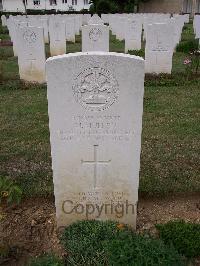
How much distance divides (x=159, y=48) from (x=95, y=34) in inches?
80.9

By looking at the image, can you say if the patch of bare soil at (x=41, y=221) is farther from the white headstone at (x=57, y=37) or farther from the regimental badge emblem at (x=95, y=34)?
the white headstone at (x=57, y=37)

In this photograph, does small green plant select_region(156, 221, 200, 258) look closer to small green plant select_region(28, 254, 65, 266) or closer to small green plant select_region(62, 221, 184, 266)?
small green plant select_region(62, 221, 184, 266)

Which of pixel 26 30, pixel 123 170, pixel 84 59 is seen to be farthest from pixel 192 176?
pixel 26 30

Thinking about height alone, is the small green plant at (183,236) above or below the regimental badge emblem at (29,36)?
below

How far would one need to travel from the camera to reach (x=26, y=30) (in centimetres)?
939

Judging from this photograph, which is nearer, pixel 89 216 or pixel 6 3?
pixel 89 216

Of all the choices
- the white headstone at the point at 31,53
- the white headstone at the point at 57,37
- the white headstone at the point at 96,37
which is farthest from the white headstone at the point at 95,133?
the white headstone at the point at 57,37

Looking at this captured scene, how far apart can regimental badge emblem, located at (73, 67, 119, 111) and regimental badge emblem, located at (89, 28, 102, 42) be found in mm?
8131

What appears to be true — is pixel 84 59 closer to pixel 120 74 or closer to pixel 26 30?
pixel 120 74

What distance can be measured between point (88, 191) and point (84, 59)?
136 cm

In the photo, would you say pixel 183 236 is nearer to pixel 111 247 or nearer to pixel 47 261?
pixel 111 247

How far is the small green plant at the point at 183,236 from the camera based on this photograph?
3559mm

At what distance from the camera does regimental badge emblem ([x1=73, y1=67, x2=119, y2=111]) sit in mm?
3244

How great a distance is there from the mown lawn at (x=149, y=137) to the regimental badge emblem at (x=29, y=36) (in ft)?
3.60
